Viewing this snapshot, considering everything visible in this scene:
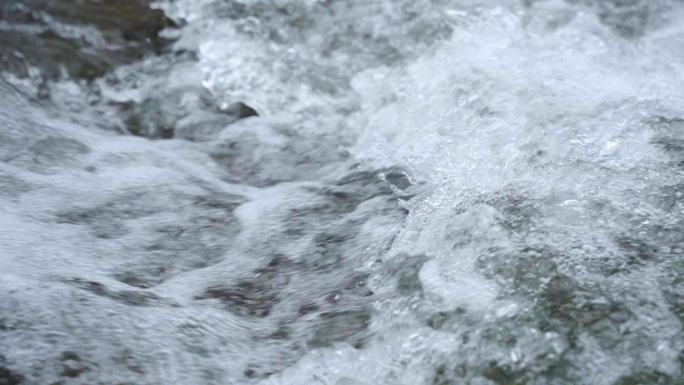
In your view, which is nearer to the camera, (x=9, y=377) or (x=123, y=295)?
(x=9, y=377)

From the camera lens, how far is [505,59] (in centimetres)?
353

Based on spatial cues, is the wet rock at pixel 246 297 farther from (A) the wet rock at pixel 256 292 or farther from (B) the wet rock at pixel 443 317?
(B) the wet rock at pixel 443 317

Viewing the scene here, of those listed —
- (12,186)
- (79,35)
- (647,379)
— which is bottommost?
(647,379)

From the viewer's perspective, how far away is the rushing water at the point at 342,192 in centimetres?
201

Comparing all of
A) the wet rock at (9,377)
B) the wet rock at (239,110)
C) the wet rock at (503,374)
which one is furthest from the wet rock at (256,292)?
the wet rock at (239,110)

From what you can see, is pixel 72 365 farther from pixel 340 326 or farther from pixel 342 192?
pixel 342 192

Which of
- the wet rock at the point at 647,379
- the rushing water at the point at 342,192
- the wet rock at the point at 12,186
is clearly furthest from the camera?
the wet rock at the point at 12,186

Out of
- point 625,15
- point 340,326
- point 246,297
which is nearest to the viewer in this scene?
point 340,326

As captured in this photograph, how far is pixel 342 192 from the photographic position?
9.78ft

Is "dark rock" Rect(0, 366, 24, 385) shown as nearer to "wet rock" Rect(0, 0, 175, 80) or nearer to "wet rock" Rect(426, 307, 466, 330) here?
"wet rock" Rect(426, 307, 466, 330)

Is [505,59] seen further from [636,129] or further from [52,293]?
[52,293]

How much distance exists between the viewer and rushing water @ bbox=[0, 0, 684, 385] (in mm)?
2010

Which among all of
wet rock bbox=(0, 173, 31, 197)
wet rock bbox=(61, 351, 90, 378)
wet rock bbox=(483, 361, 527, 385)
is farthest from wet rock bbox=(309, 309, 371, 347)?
wet rock bbox=(0, 173, 31, 197)

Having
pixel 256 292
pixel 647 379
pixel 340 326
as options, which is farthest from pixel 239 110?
pixel 647 379
